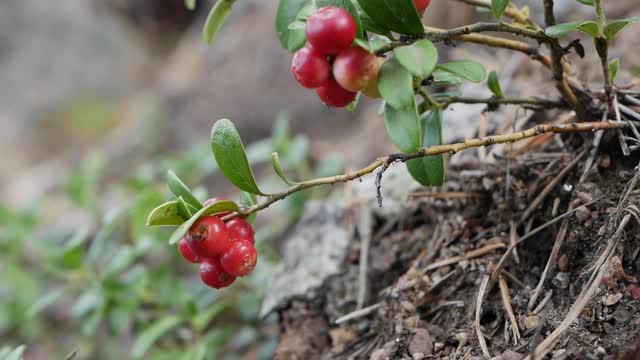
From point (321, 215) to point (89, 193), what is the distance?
132 centimetres

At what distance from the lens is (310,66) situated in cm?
124

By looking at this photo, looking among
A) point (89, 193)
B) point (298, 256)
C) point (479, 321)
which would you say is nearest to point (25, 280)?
point (89, 193)

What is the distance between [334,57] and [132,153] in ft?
13.6

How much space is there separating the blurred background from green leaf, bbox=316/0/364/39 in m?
0.80

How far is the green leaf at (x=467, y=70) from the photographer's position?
1.41 m

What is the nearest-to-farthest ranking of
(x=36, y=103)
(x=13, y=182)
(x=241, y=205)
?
(x=241, y=205), (x=13, y=182), (x=36, y=103)

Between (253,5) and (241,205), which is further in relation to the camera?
(253,5)

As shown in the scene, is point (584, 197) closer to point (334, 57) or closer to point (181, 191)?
point (334, 57)

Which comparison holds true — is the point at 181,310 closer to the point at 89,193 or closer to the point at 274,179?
the point at 89,193

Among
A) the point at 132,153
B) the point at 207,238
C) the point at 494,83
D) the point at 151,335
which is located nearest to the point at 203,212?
Answer: the point at 207,238

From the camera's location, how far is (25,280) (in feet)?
10.6

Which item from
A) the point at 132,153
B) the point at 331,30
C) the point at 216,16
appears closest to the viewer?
the point at 331,30

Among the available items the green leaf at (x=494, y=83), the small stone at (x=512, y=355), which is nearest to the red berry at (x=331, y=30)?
the green leaf at (x=494, y=83)

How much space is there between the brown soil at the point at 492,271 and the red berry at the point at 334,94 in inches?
24.0
